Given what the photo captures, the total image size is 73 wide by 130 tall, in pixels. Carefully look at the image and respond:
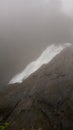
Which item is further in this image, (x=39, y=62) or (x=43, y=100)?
(x=39, y=62)

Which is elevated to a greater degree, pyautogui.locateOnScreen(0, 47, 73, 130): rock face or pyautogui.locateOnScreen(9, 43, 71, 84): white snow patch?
pyautogui.locateOnScreen(9, 43, 71, 84): white snow patch

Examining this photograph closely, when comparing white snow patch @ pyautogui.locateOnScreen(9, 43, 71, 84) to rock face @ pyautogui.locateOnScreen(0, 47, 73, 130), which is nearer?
rock face @ pyautogui.locateOnScreen(0, 47, 73, 130)

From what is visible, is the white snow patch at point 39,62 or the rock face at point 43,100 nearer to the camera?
the rock face at point 43,100

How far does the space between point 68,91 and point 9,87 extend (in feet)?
49.6

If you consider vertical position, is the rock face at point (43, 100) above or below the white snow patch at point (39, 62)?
below

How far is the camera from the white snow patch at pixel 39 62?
6494 cm

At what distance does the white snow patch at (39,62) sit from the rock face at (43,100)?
5.90 meters

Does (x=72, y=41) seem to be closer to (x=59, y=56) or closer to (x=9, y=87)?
(x=59, y=56)

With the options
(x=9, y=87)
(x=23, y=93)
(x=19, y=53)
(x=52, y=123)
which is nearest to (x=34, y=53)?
(x=19, y=53)

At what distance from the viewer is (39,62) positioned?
69.8 metres

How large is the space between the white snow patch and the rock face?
5.90m

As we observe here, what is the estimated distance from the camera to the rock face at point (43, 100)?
4293 centimetres

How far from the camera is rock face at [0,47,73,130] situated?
141 ft

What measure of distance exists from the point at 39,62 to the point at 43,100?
22.7 meters
